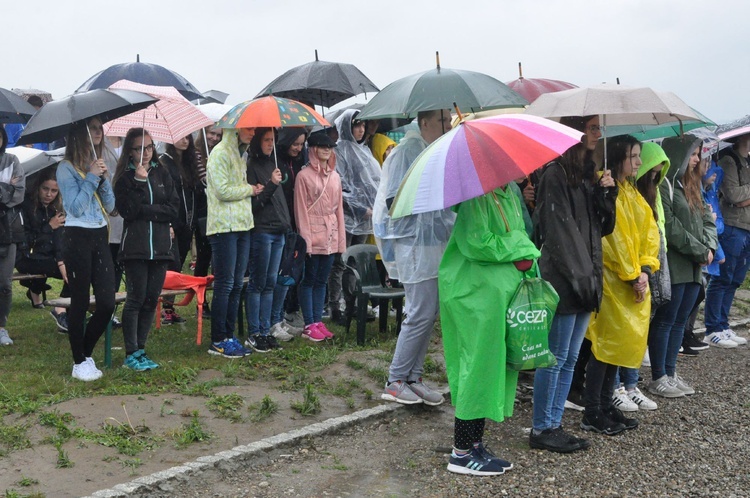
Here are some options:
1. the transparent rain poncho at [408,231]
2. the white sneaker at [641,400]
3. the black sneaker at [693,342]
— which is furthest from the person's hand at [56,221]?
the black sneaker at [693,342]

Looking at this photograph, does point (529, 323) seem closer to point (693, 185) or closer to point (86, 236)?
point (693, 185)

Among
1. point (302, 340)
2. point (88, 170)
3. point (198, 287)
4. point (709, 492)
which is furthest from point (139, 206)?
point (709, 492)

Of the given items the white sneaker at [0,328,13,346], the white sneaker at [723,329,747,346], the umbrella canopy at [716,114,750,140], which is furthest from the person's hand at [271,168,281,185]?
the white sneaker at [723,329,747,346]

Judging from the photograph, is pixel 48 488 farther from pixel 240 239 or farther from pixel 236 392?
pixel 240 239

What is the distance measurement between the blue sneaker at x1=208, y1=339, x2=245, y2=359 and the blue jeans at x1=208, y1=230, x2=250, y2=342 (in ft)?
0.15

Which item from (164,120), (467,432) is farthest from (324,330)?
(467,432)

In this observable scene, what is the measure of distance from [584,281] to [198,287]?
4.13 meters

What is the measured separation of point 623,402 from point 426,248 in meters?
2.03

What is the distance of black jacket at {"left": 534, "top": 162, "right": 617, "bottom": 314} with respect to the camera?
5.58m

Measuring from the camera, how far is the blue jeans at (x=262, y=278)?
26.4ft

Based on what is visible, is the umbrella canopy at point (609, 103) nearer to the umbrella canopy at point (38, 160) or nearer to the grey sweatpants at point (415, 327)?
the grey sweatpants at point (415, 327)

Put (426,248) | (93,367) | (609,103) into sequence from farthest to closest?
(93,367), (426,248), (609,103)

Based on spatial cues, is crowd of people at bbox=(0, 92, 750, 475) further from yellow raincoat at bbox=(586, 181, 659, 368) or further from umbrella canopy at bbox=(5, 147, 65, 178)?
umbrella canopy at bbox=(5, 147, 65, 178)

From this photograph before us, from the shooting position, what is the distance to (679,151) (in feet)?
25.2
